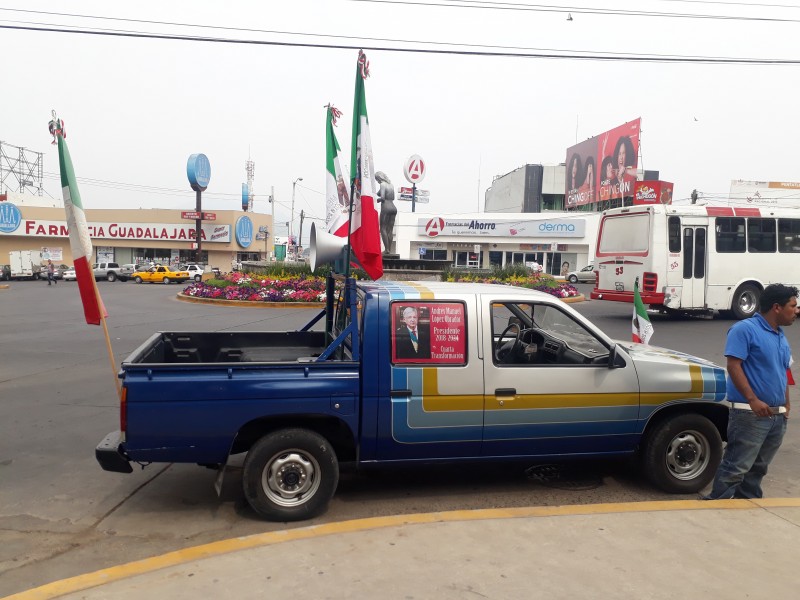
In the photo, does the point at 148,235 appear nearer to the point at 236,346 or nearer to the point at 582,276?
the point at 582,276

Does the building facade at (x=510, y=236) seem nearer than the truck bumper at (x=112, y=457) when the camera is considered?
No

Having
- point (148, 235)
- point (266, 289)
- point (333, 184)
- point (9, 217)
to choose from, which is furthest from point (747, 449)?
point (148, 235)

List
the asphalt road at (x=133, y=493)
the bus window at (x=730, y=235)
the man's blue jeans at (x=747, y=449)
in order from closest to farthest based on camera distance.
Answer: the asphalt road at (x=133, y=493), the man's blue jeans at (x=747, y=449), the bus window at (x=730, y=235)

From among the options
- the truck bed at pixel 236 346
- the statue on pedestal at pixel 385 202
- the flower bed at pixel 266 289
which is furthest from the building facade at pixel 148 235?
the truck bed at pixel 236 346

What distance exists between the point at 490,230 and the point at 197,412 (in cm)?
4559

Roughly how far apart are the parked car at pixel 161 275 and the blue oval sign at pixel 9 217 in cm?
1506

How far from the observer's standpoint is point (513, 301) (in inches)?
200

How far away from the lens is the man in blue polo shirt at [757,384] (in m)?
4.46

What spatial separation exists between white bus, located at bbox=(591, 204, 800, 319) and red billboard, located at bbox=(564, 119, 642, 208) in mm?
36984

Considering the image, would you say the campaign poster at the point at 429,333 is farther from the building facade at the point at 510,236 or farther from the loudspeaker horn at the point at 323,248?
the building facade at the point at 510,236

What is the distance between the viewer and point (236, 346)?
6.30 metres

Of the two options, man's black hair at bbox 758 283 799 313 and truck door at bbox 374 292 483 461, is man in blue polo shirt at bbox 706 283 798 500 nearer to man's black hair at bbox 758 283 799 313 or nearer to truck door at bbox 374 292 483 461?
man's black hair at bbox 758 283 799 313

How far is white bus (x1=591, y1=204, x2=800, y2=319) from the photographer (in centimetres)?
1628

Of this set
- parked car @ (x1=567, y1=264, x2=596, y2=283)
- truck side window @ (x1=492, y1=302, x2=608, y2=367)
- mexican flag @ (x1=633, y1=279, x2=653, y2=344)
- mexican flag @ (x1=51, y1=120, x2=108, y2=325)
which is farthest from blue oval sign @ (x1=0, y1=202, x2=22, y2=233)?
truck side window @ (x1=492, y1=302, x2=608, y2=367)
